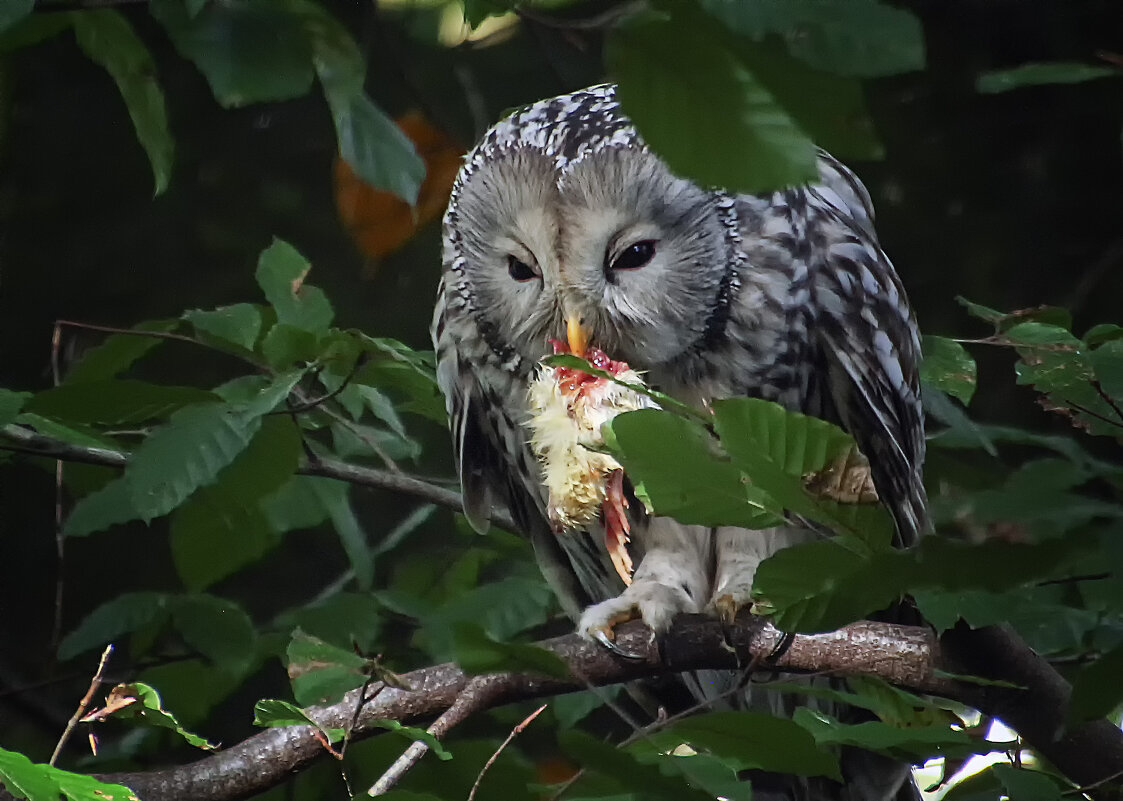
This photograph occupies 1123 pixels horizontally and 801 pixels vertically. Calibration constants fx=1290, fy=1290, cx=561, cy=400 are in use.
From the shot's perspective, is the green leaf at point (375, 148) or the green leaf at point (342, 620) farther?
the green leaf at point (342, 620)

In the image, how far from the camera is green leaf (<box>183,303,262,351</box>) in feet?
4.41

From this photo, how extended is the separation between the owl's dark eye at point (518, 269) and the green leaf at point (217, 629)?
19.9 inches

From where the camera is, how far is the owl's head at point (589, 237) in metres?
1.45

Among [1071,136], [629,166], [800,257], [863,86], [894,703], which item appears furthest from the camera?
[1071,136]

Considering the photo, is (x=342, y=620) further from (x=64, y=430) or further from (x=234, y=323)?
(x=64, y=430)

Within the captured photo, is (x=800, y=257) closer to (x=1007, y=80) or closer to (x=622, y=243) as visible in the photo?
(x=622, y=243)

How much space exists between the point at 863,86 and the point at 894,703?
65 cm

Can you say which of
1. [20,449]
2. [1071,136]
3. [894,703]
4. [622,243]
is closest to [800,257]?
[622,243]

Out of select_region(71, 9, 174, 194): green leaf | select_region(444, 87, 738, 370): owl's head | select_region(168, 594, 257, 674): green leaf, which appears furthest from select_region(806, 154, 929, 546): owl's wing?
select_region(71, 9, 174, 194): green leaf

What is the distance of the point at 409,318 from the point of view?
2.14 m

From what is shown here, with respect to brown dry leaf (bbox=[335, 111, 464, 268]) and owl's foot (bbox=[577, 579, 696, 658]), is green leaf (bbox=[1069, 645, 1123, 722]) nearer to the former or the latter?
owl's foot (bbox=[577, 579, 696, 658])

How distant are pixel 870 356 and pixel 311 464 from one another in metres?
0.69

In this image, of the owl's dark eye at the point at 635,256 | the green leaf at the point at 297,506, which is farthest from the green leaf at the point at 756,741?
the green leaf at the point at 297,506

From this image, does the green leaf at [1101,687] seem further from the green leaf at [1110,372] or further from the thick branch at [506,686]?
the thick branch at [506,686]
